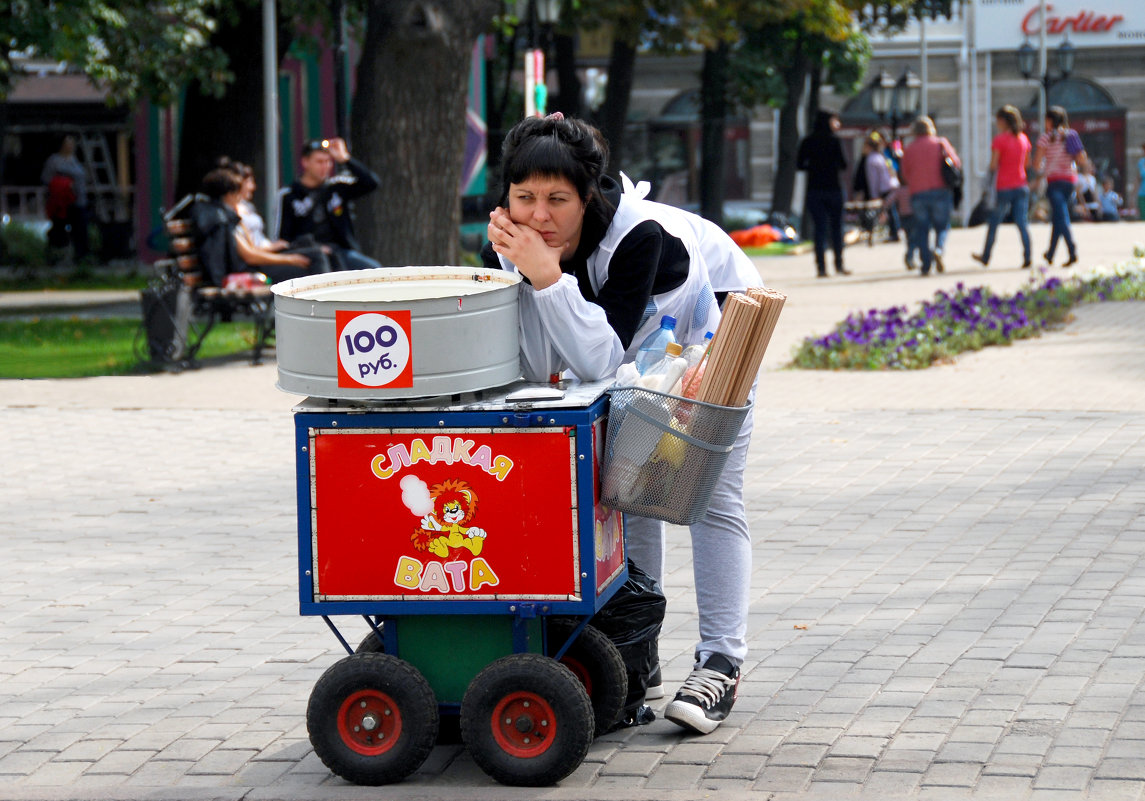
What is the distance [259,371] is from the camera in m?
12.5

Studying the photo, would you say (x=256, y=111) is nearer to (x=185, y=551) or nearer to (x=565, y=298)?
(x=185, y=551)

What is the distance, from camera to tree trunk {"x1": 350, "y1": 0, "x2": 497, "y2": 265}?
14.0m

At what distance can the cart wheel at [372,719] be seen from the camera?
13.1ft

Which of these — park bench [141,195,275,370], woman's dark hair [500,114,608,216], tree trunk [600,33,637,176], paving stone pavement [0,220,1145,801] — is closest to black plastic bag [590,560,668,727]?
paving stone pavement [0,220,1145,801]

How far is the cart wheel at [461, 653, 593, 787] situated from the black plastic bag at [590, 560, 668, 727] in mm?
454

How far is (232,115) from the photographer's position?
822 inches

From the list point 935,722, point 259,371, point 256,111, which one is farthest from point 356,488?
point 256,111

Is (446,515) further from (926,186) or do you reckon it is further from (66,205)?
(66,205)

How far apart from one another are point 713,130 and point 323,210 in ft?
58.0

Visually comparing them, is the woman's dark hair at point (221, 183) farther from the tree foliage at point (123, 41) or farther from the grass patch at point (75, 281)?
the grass patch at point (75, 281)

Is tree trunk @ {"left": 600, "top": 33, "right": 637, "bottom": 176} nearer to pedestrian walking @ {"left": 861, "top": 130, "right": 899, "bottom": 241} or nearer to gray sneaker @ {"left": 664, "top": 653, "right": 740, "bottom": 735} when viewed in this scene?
pedestrian walking @ {"left": 861, "top": 130, "right": 899, "bottom": 241}

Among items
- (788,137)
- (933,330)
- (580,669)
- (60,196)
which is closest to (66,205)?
(60,196)

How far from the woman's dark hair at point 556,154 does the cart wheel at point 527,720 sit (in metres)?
1.14

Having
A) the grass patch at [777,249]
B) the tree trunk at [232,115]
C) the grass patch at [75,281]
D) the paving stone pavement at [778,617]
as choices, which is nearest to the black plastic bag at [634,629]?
the paving stone pavement at [778,617]
